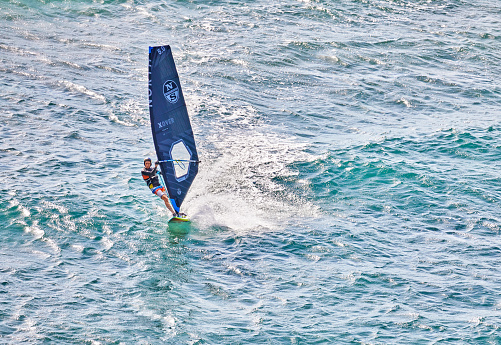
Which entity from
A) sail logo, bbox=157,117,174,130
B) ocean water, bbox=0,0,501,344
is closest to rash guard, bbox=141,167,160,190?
ocean water, bbox=0,0,501,344

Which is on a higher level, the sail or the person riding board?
the sail

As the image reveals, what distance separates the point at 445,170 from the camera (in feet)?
98.2

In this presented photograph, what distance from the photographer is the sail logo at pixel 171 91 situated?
23594mm

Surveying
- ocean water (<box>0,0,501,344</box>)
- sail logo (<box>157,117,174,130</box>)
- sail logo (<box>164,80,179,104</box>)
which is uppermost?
sail logo (<box>164,80,179,104</box>)

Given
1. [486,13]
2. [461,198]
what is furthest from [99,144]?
[486,13]

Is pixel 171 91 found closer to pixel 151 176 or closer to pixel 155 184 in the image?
pixel 151 176

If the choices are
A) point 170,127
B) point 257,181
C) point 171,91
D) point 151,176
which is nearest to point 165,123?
point 170,127

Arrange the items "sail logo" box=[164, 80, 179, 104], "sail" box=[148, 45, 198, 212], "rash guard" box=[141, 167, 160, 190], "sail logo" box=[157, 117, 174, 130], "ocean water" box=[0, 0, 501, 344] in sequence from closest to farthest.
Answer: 1. "ocean water" box=[0, 0, 501, 344]
2. "sail" box=[148, 45, 198, 212]
3. "sail logo" box=[164, 80, 179, 104]
4. "sail logo" box=[157, 117, 174, 130]
5. "rash guard" box=[141, 167, 160, 190]

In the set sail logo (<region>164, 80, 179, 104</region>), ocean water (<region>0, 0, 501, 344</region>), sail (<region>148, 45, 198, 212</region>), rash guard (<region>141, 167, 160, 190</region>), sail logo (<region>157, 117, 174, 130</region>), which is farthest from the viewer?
rash guard (<region>141, 167, 160, 190</region>)

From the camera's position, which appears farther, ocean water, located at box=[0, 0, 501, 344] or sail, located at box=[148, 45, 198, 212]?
sail, located at box=[148, 45, 198, 212]

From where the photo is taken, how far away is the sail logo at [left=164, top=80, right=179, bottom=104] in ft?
77.4

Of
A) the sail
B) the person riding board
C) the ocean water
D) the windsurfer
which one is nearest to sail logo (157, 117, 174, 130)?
the sail

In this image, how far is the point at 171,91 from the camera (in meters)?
23.8

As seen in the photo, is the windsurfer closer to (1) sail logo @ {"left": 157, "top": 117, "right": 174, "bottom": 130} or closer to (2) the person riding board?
(2) the person riding board
